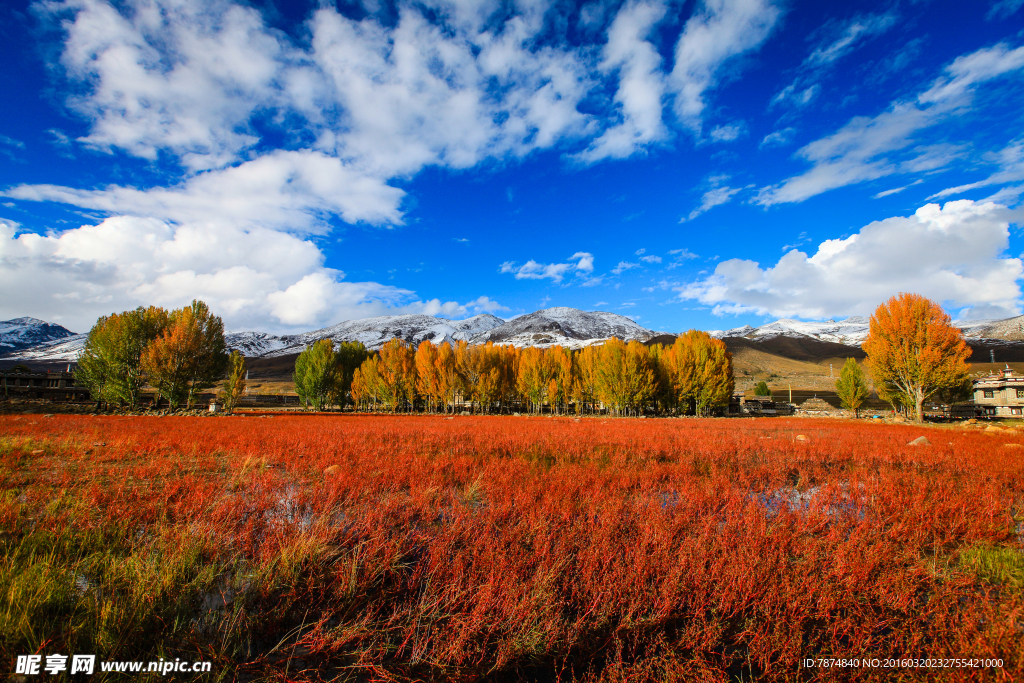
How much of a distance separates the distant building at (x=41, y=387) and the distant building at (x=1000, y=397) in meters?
105

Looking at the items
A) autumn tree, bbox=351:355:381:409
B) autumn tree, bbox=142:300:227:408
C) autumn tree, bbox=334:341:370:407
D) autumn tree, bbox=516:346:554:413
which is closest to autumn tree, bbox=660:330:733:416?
autumn tree, bbox=516:346:554:413

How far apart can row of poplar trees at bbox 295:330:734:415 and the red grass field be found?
42.3m

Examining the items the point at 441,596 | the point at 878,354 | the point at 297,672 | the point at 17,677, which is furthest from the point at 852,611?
the point at 878,354

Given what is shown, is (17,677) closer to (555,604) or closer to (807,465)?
(555,604)

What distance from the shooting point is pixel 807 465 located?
10852mm

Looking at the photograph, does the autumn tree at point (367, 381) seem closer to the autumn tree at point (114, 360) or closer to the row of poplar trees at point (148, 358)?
the row of poplar trees at point (148, 358)

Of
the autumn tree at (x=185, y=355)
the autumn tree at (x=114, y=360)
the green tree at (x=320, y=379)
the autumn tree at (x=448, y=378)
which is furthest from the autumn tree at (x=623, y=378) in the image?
the autumn tree at (x=114, y=360)

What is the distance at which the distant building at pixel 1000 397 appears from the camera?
45094 mm

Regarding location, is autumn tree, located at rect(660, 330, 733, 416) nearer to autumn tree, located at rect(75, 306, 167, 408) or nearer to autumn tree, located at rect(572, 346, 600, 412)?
autumn tree, located at rect(572, 346, 600, 412)

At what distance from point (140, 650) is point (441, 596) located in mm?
2194

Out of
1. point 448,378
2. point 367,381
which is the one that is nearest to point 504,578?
point 448,378

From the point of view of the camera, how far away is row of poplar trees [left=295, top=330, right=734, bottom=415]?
48.5 meters

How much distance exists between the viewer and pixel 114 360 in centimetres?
3706

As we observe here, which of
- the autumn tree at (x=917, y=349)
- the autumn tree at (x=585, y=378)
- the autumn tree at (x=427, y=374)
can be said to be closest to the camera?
the autumn tree at (x=917, y=349)
